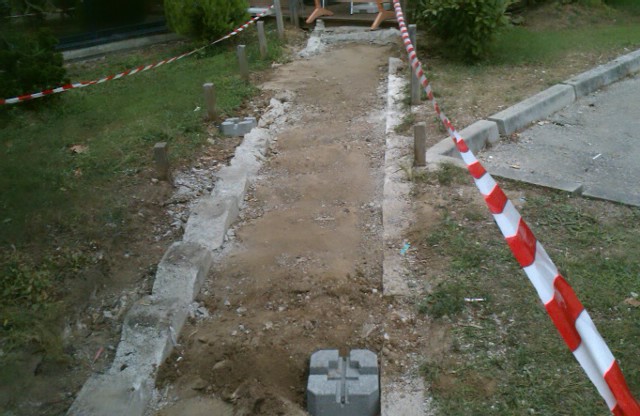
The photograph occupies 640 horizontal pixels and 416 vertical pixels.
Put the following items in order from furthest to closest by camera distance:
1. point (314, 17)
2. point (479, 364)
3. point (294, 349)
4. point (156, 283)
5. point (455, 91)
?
point (314, 17)
point (455, 91)
point (156, 283)
point (294, 349)
point (479, 364)

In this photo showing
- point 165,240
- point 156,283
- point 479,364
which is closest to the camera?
point 479,364

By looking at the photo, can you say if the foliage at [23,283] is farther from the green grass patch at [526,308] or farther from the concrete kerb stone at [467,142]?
the concrete kerb stone at [467,142]

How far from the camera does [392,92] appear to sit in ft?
26.8

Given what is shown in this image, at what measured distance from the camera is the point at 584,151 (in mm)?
6555

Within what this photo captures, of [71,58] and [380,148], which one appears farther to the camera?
[71,58]

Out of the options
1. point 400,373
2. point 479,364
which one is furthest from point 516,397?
point 400,373

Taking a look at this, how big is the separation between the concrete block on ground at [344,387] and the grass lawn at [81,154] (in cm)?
175

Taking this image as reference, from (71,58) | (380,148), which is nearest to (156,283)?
(380,148)

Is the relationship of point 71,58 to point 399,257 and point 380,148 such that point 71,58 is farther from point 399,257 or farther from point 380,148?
point 399,257

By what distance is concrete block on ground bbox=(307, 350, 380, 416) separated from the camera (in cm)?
335

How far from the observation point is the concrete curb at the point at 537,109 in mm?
6129

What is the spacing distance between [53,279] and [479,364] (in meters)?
2.92

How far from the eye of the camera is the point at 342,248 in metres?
4.94

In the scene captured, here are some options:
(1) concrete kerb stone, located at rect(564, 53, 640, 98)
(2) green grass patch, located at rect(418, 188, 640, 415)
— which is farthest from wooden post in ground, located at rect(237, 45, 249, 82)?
(2) green grass patch, located at rect(418, 188, 640, 415)
